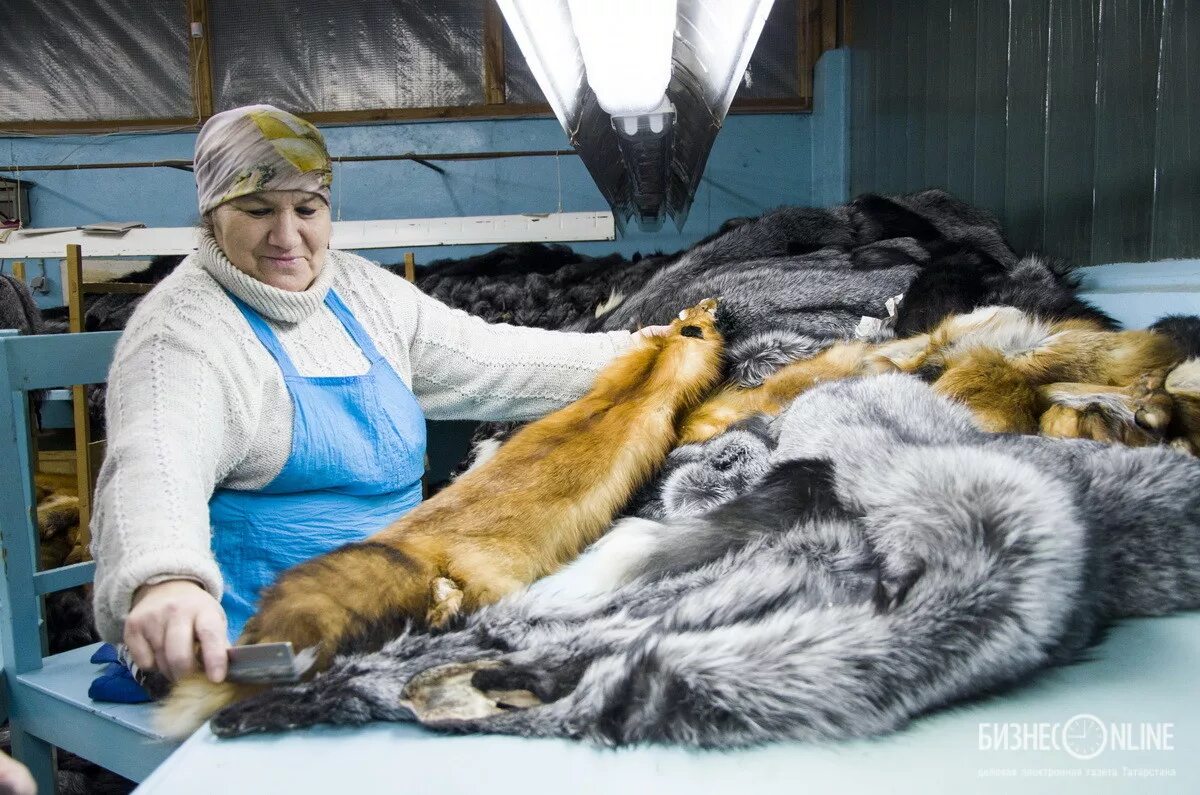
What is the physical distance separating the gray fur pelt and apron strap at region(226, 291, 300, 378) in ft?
2.44

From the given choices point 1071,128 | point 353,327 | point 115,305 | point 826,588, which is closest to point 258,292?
point 353,327

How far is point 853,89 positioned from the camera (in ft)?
15.9

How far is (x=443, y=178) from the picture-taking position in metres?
5.32

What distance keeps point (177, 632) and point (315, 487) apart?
0.75m

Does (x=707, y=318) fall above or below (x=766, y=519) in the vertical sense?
above

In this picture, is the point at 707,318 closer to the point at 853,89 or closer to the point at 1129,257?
the point at 1129,257

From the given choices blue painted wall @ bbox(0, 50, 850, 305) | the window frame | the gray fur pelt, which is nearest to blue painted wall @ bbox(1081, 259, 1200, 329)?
the gray fur pelt

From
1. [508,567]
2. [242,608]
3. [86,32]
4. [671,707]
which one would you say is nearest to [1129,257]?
[508,567]

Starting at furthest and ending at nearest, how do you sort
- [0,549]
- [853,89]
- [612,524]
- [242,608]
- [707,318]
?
[853,89] < [707,318] < [0,549] < [242,608] < [612,524]

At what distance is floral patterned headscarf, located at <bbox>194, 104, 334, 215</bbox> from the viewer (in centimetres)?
151

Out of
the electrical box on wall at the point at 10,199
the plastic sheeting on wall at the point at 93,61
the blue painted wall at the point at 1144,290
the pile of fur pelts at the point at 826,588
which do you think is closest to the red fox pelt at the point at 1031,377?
the pile of fur pelts at the point at 826,588

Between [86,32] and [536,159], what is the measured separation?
3.01 m

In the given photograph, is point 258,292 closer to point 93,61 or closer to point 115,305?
point 115,305

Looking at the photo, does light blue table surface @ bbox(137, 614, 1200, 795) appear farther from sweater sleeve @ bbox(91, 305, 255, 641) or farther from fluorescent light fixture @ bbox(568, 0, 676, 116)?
fluorescent light fixture @ bbox(568, 0, 676, 116)
